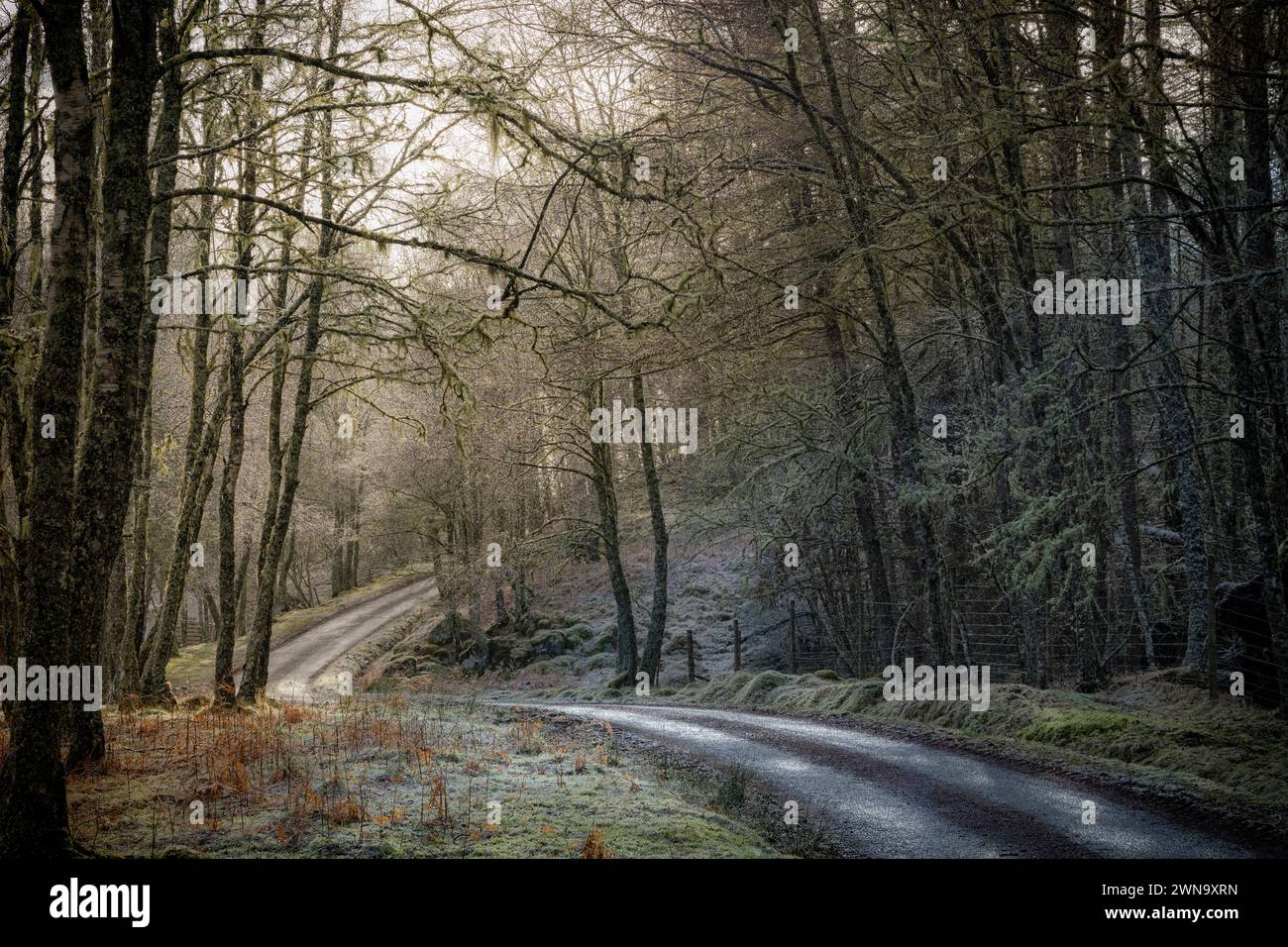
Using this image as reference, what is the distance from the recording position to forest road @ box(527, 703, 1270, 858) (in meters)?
6.04

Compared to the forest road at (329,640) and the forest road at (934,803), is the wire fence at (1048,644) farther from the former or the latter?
the forest road at (329,640)

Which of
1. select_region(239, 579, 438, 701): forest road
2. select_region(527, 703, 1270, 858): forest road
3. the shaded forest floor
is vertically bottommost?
select_region(239, 579, 438, 701): forest road

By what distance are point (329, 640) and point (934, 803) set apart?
2837 cm

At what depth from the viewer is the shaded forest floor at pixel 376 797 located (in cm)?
568

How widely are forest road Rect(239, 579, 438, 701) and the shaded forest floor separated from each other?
39.3 feet

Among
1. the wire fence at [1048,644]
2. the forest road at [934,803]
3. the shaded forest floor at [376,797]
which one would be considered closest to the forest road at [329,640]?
the shaded forest floor at [376,797]

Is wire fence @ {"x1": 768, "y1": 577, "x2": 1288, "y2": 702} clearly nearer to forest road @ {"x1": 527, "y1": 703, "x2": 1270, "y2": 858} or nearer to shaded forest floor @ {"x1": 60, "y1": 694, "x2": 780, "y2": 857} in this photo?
forest road @ {"x1": 527, "y1": 703, "x2": 1270, "y2": 858}

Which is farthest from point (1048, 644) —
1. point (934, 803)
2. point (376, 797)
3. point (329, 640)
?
point (329, 640)

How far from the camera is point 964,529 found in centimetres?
1755

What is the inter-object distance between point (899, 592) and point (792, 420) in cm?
722

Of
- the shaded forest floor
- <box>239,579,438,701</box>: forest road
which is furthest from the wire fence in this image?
<box>239,579,438,701</box>: forest road
